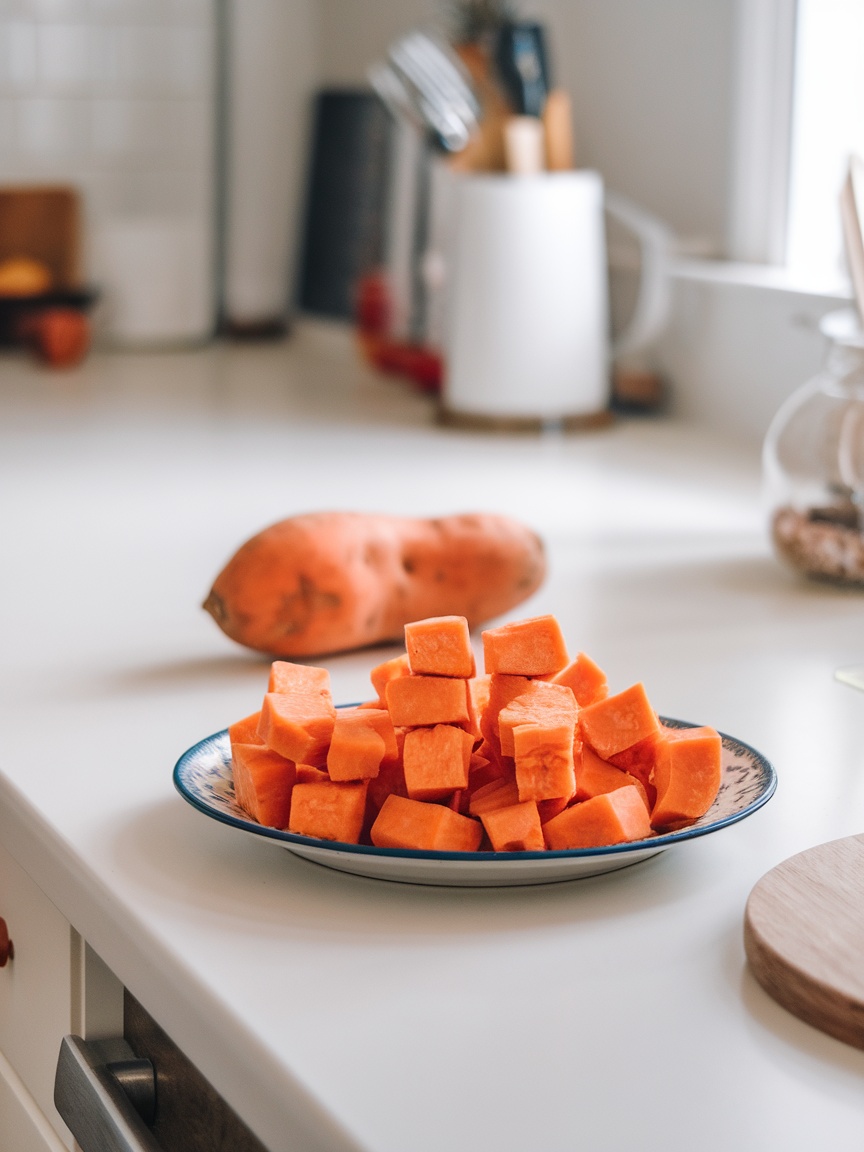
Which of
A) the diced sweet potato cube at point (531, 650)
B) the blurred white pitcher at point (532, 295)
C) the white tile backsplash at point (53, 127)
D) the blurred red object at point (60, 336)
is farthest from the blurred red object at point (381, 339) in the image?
the diced sweet potato cube at point (531, 650)

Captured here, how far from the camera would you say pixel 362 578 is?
2.66 feet

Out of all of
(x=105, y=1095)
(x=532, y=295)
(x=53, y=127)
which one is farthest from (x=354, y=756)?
(x=53, y=127)

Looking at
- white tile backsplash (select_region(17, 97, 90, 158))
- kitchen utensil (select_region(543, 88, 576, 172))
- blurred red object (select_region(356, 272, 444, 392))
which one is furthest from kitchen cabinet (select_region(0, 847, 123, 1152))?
white tile backsplash (select_region(17, 97, 90, 158))

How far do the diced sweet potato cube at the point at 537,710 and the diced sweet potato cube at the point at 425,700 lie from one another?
17 millimetres

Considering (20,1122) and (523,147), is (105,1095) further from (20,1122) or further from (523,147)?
(523,147)

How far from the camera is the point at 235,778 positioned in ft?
1.84

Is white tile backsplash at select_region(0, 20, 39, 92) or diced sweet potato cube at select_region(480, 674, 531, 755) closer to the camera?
diced sweet potato cube at select_region(480, 674, 531, 755)

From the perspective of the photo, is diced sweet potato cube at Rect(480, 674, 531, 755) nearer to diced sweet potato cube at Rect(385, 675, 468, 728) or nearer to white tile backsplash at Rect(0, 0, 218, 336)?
diced sweet potato cube at Rect(385, 675, 468, 728)

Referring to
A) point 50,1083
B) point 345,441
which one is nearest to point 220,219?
point 345,441

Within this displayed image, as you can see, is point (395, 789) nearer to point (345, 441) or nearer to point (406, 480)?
point (406, 480)

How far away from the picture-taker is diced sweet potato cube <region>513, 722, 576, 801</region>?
1.67 feet

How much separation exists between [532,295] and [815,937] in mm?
1179

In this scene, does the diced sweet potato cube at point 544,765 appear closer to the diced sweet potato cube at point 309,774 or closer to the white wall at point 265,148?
the diced sweet potato cube at point 309,774

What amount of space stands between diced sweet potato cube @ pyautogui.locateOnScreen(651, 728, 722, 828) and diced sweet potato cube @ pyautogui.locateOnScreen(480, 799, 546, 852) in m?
0.05
